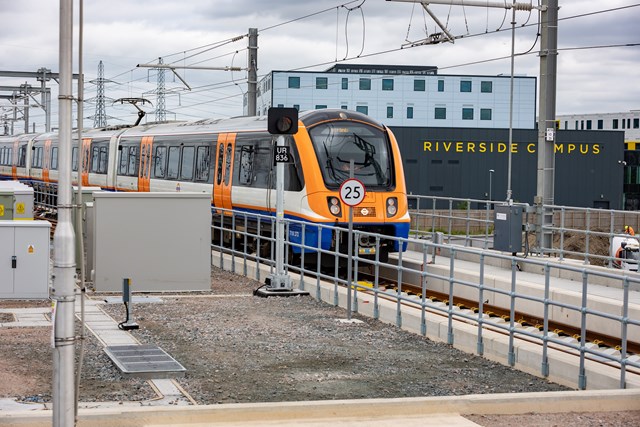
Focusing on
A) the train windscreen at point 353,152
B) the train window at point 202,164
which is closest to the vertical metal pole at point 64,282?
the train windscreen at point 353,152

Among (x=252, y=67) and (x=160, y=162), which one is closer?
(x=160, y=162)

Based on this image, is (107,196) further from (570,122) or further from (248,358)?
(570,122)

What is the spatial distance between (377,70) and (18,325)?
267 ft

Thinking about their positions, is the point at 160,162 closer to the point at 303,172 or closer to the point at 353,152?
the point at 353,152

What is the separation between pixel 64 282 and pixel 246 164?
1506 cm

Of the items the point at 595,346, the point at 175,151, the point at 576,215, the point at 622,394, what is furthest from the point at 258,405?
the point at 576,215

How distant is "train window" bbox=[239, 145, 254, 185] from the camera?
70.6ft

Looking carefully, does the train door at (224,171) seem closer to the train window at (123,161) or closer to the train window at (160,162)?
the train window at (160,162)

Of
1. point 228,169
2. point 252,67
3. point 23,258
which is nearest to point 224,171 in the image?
point 228,169

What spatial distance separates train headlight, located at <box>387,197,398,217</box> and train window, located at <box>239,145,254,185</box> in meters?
3.08

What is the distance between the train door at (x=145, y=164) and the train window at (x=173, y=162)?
1.89 metres

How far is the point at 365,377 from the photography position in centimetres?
1014

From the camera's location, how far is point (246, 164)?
21719 mm

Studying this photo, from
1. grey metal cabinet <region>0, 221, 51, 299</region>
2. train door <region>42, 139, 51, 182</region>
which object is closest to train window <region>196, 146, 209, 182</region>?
grey metal cabinet <region>0, 221, 51, 299</region>
